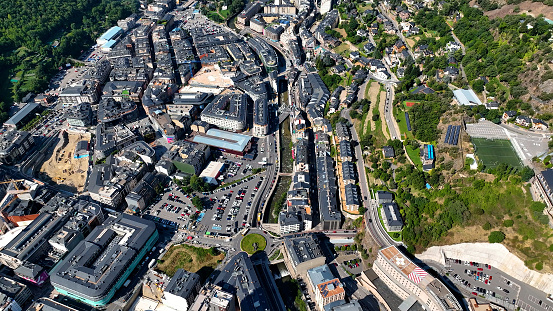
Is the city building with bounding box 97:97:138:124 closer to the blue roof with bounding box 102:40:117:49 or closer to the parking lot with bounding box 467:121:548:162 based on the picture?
the blue roof with bounding box 102:40:117:49

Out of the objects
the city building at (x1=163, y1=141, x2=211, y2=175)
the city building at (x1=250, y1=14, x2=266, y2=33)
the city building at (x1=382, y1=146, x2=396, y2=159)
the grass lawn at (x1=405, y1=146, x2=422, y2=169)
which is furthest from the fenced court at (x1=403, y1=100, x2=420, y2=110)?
the city building at (x1=250, y1=14, x2=266, y2=33)

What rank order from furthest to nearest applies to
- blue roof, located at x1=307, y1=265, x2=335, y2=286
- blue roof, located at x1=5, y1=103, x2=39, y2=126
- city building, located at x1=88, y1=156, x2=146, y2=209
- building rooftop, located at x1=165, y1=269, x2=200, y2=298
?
blue roof, located at x1=5, y1=103, x2=39, y2=126, city building, located at x1=88, y1=156, x2=146, y2=209, blue roof, located at x1=307, y1=265, x2=335, y2=286, building rooftop, located at x1=165, y1=269, x2=200, y2=298

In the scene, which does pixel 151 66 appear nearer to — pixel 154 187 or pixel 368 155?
pixel 154 187

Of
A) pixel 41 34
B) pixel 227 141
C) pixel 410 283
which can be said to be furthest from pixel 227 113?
pixel 41 34

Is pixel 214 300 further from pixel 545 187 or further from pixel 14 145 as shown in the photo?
pixel 14 145

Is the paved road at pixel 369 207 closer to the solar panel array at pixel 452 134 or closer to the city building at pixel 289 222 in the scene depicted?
the city building at pixel 289 222
